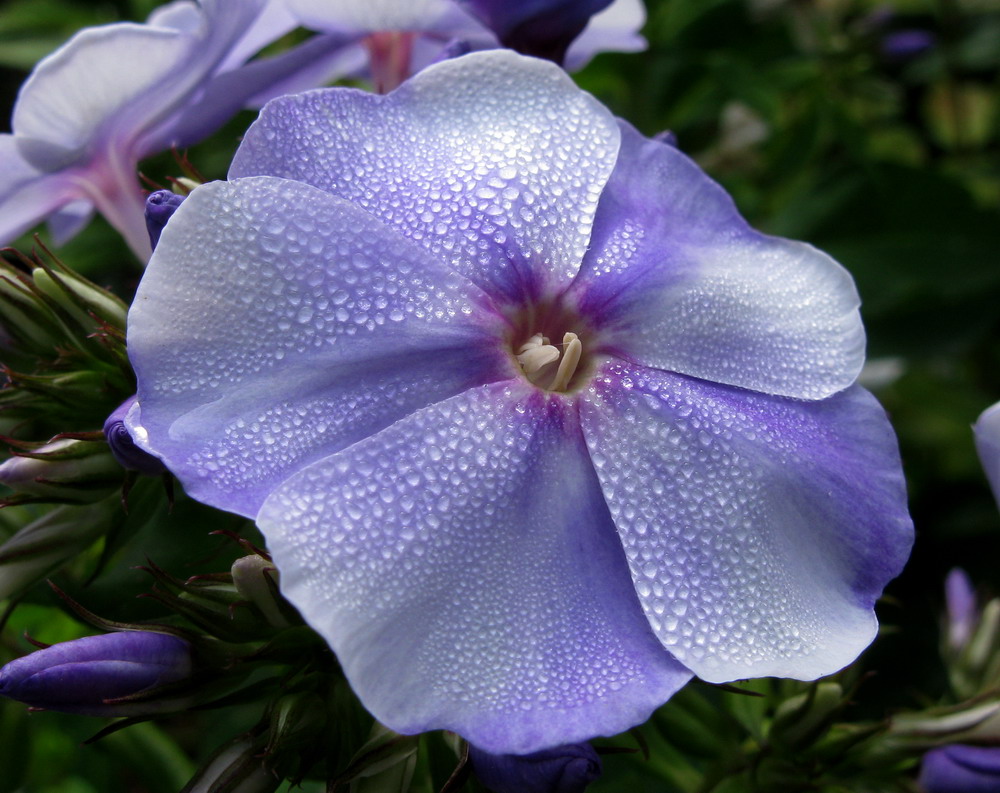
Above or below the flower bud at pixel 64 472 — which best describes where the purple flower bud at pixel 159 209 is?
above

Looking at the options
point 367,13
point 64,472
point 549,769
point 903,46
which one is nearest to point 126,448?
point 64,472

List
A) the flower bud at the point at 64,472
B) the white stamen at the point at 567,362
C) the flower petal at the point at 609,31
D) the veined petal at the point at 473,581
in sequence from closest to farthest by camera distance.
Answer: the veined petal at the point at 473,581 < the white stamen at the point at 567,362 < the flower bud at the point at 64,472 < the flower petal at the point at 609,31

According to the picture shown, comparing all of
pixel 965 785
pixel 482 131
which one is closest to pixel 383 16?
pixel 482 131

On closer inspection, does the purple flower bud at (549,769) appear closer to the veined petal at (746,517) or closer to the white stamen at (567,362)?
the veined petal at (746,517)

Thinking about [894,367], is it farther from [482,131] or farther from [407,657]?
[407,657]

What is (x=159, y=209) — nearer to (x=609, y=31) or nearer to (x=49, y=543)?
(x=49, y=543)

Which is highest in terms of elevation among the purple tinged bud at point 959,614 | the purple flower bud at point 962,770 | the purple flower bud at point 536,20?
the purple flower bud at point 536,20

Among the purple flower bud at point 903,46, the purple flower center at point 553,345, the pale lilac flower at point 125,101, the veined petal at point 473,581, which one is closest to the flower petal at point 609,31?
the pale lilac flower at point 125,101

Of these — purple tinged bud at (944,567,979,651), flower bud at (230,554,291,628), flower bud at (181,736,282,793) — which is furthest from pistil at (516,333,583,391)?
purple tinged bud at (944,567,979,651)
